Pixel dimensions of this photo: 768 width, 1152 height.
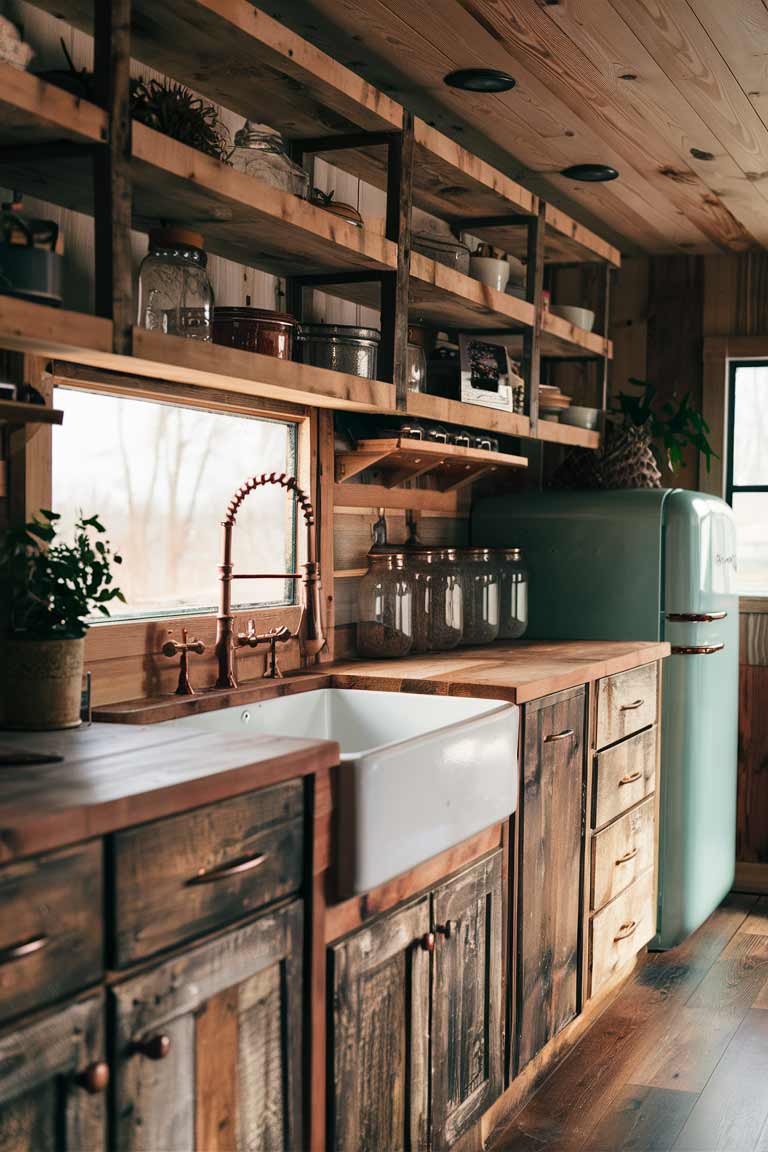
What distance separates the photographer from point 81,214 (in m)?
2.20

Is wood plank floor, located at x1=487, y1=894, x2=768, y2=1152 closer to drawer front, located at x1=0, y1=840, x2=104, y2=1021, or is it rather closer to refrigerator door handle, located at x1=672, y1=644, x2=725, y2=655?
refrigerator door handle, located at x1=672, y1=644, x2=725, y2=655

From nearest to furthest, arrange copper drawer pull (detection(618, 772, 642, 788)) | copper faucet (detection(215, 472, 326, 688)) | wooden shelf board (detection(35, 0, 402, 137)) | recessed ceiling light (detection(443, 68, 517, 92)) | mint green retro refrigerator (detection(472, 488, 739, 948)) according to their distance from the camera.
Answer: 1. wooden shelf board (detection(35, 0, 402, 137))
2. copper faucet (detection(215, 472, 326, 688))
3. recessed ceiling light (detection(443, 68, 517, 92))
4. copper drawer pull (detection(618, 772, 642, 788))
5. mint green retro refrigerator (detection(472, 488, 739, 948))

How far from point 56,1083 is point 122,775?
37cm

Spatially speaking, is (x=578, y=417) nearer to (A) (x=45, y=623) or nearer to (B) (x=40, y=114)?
(A) (x=45, y=623)

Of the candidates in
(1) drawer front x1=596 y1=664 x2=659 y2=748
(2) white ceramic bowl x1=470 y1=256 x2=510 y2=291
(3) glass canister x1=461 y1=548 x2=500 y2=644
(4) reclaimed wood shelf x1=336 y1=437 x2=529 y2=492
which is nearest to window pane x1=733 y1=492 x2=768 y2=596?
(1) drawer front x1=596 y1=664 x2=659 y2=748

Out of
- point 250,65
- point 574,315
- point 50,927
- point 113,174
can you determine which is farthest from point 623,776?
point 50,927

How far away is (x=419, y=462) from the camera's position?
129 inches

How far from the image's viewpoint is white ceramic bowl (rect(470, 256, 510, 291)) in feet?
10.8

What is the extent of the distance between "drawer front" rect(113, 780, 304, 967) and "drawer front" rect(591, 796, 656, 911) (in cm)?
158

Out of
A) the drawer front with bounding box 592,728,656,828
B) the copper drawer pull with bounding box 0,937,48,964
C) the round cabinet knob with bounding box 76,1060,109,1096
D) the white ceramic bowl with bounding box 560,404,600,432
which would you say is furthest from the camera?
the white ceramic bowl with bounding box 560,404,600,432

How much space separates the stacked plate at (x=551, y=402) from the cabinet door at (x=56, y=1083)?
9.22ft

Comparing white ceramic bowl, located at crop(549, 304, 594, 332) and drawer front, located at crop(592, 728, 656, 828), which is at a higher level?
white ceramic bowl, located at crop(549, 304, 594, 332)

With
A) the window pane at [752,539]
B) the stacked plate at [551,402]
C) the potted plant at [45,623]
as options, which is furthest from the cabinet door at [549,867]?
the window pane at [752,539]

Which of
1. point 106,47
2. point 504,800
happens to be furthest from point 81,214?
point 504,800
